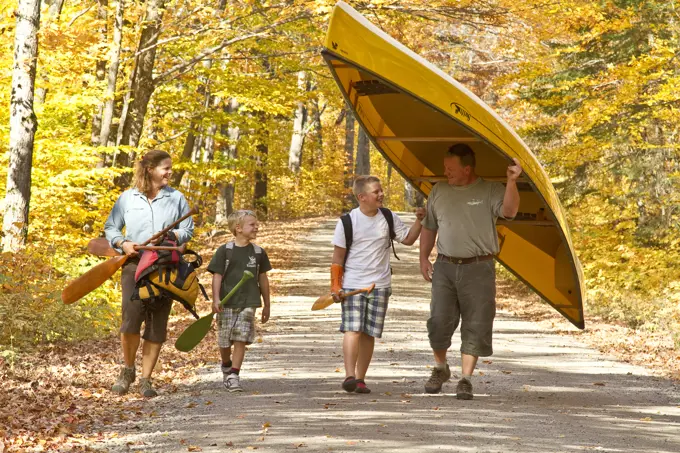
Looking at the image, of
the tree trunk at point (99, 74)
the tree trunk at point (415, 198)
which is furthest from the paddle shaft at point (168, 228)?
the tree trunk at point (415, 198)

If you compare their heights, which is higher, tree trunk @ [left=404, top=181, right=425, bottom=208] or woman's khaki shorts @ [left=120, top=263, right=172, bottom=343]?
tree trunk @ [left=404, top=181, right=425, bottom=208]

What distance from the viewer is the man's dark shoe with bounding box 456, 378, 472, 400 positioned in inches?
295

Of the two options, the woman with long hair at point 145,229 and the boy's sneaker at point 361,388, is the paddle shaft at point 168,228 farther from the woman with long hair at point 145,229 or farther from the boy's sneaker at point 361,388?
the boy's sneaker at point 361,388

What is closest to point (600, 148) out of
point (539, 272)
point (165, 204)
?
point (539, 272)

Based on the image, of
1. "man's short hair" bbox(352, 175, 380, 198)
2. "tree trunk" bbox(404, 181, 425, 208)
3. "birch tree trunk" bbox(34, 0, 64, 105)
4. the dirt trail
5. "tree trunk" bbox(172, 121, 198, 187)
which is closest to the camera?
the dirt trail

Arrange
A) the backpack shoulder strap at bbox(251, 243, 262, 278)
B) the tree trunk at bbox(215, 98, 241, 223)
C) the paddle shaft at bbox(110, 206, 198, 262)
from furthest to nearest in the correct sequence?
1. the tree trunk at bbox(215, 98, 241, 223)
2. the backpack shoulder strap at bbox(251, 243, 262, 278)
3. the paddle shaft at bbox(110, 206, 198, 262)

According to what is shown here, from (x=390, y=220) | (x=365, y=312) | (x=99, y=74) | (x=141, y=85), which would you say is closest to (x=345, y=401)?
(x=365, y=312)

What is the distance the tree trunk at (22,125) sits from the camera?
1240cm

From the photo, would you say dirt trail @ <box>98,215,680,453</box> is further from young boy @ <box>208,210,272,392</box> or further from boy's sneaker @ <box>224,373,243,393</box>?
young boy @ <box>208,210,272,392</box>

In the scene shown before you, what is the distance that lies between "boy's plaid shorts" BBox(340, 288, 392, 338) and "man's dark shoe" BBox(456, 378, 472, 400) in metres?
0.76

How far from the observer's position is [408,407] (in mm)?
7066

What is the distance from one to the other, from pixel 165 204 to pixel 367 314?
1841mm

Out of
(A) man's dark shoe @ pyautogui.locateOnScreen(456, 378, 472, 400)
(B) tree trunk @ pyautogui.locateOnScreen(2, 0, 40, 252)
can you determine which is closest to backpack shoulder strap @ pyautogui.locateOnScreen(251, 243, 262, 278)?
(A) man's dark shoe @ pyautogui.locateOnScreen(456, 378, 472, 400)

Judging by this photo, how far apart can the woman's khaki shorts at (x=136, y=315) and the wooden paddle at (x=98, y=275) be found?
11cm
